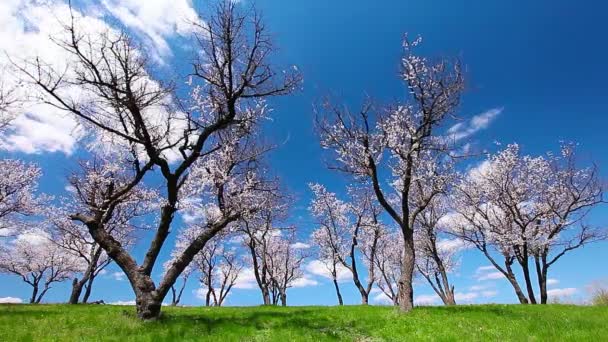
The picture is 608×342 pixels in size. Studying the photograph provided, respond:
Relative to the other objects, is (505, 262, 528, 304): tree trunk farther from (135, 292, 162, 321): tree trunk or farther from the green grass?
(135, 292, 162, 321): tree trunk

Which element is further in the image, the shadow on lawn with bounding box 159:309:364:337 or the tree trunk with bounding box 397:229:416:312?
the tree trunk with bounding box 397:229:416:312

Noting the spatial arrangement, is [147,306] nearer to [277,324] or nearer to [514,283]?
[277,324]

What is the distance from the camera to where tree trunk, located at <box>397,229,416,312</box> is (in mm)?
20641

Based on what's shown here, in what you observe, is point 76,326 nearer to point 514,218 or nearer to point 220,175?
point 220,175

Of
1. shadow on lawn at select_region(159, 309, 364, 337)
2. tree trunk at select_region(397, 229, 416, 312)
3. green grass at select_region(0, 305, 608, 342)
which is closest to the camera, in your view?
green grass at select_region(0, 305, 608, 342)

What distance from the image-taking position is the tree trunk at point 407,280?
2064cm

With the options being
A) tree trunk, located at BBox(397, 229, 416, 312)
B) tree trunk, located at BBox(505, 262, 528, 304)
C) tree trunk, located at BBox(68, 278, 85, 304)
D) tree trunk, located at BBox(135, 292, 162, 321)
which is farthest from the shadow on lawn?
tree trunk, located at BBox(505, 262, 528, 304)

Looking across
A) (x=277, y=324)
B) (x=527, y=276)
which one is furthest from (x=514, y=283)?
(x=277, y=324)

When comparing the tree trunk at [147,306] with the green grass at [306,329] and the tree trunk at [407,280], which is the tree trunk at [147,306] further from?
the tree trunk at [407,280]

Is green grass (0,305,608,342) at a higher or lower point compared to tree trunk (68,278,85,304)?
lower

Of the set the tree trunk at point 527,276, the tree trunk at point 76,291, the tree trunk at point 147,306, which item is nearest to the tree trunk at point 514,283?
the tree trunk at point 527,276

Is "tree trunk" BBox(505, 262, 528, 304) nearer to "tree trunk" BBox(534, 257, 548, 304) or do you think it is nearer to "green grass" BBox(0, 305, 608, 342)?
"tree trunk" BBox(534, 257, 548, 304)

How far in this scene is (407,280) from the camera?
2152 centimetres

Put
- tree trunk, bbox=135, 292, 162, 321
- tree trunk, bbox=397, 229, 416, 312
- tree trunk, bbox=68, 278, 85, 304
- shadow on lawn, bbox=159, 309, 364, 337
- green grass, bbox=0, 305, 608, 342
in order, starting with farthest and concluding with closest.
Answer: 1. tree trunk, bbox=68, 278, 85, 304
2. tree trunk, bbox=397, 229, 416, 312
3. tree trunk, bbox=135, 292, 162, 321
4. shadow on lawn, bbox=159, 309, 364, 337
5. green grass, bbox=0, 305, 608, 342
